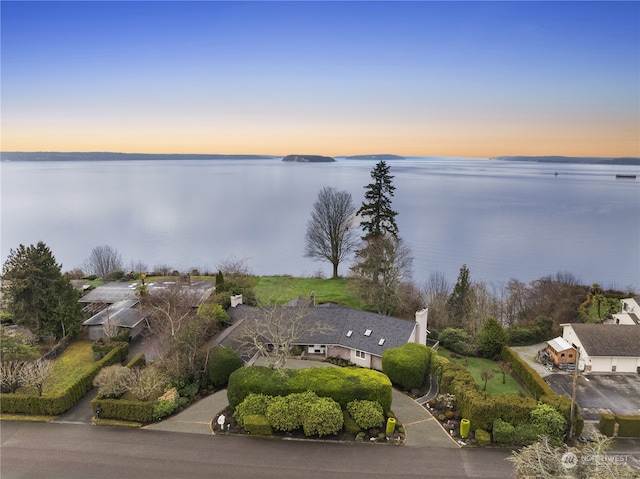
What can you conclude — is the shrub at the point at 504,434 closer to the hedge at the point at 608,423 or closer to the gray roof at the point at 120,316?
the hedge at the point at 608,423

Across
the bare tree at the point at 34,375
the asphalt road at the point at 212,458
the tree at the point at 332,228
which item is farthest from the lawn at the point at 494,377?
the bare tree at the point at 34,375

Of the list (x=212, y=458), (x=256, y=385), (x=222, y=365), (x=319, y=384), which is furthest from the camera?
(x=222, y=365)

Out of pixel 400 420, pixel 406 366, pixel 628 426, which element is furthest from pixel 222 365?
pixel 628 426

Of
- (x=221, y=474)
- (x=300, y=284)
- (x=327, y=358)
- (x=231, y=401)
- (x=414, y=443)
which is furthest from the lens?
(x=300, y=284)

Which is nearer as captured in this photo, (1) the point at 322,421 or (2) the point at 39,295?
(1) the point at 322,421

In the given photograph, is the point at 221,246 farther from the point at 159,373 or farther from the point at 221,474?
the point at 221,474

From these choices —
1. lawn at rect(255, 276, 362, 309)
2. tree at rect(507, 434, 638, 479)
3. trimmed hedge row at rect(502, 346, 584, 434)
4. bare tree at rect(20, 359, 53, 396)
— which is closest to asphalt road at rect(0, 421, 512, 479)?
bare tree at rect(20, 359, 53, 396)

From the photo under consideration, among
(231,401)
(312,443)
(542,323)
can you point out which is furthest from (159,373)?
(542,323)

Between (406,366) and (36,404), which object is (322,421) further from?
(36,404)
